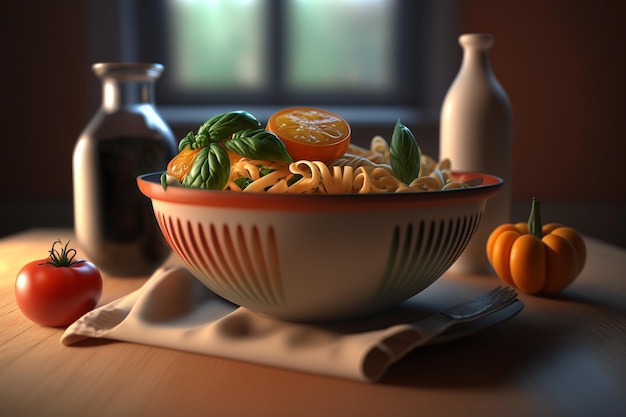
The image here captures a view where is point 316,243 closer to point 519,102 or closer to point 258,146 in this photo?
point 258,146

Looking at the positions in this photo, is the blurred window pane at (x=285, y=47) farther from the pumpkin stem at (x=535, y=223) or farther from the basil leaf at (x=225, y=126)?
the basil leaf at (x=225, y=126)

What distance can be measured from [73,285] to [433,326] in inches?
16.5

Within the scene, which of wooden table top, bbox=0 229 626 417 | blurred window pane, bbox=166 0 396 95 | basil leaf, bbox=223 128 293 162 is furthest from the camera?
blurred window pane, bbox=166 0 396 95

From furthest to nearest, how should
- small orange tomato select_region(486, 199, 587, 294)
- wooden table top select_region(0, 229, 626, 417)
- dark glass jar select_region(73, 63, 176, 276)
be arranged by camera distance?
dark glass jar select_region(73, 63, 176, 276)
small orange tomato select_region(486, 199, 587, 294)
wooden table top select_region(0, 229, 626, 417)

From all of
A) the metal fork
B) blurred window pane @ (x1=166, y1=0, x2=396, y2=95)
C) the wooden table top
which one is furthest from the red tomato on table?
blurred window pane @ (x1=166, y1=0, x2=396, y2=95)

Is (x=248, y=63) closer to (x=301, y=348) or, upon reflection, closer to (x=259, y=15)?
(x=259, y=15)

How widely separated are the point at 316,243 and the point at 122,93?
0.58 metres

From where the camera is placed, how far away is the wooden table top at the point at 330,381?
0.52 meters

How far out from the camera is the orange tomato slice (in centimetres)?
67

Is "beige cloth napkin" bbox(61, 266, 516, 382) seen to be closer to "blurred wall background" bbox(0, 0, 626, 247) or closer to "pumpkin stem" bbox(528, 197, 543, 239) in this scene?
"pumpkin stem" bbox(528, 197, 543, 239)

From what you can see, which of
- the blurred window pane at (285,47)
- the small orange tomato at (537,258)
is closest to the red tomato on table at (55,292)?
the small orange tomato at (537,258)

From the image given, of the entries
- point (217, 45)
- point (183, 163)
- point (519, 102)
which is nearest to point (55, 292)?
point (183, 163)

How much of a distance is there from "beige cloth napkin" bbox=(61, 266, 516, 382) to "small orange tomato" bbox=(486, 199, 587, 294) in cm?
25

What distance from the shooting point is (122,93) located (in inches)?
41.2
